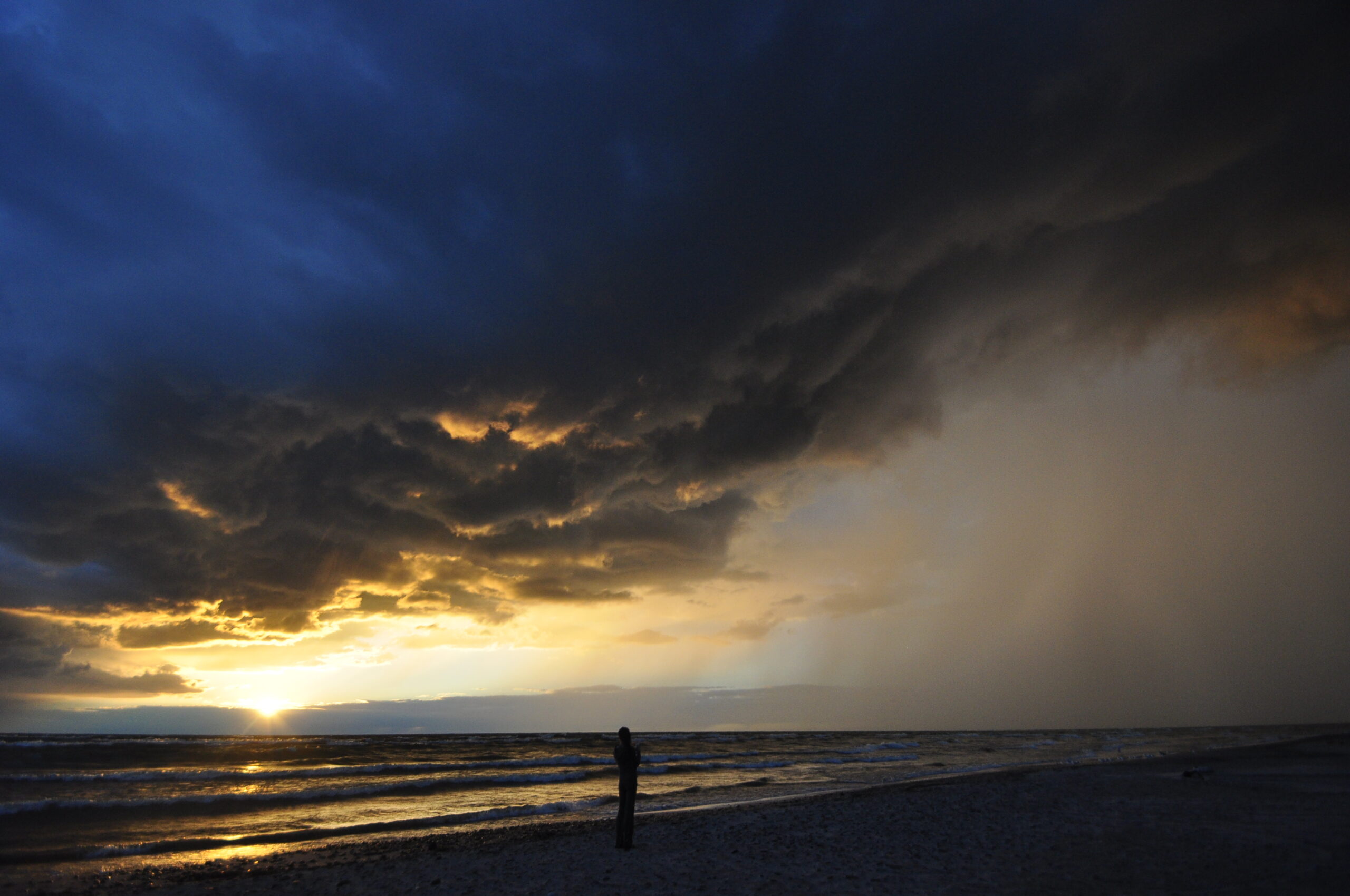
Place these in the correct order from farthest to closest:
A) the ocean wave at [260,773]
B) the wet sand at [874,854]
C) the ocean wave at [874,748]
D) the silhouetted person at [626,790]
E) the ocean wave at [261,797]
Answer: the ocean wave at [874,748]
the ocean wave at [260,773]
the ocean wave at [261,797]
the silhouetted person at [626,790]
the wet sand at [874,854]

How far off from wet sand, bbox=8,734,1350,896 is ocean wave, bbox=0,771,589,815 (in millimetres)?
12837

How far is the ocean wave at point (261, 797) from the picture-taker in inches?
1029

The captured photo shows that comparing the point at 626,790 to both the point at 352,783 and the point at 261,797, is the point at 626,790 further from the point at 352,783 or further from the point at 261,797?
the point at 352,783

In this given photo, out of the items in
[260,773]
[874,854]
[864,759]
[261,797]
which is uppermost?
[874,854]

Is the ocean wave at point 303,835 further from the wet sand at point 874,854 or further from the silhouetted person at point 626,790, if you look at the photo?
the silhouetted person at point 626,790

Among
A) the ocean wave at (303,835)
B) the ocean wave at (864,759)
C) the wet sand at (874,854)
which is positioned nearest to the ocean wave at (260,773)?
the ocean wave at (864,759)

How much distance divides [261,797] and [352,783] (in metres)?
5.60

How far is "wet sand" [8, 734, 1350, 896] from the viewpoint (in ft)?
39.7

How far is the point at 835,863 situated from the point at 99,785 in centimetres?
4006

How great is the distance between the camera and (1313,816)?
1662cm

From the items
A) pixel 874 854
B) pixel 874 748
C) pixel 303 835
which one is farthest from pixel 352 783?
pixel 874 748

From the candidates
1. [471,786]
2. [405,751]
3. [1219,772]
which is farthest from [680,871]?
[405,751]

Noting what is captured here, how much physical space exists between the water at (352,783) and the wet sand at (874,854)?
4.37 m

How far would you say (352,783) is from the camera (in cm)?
3494
